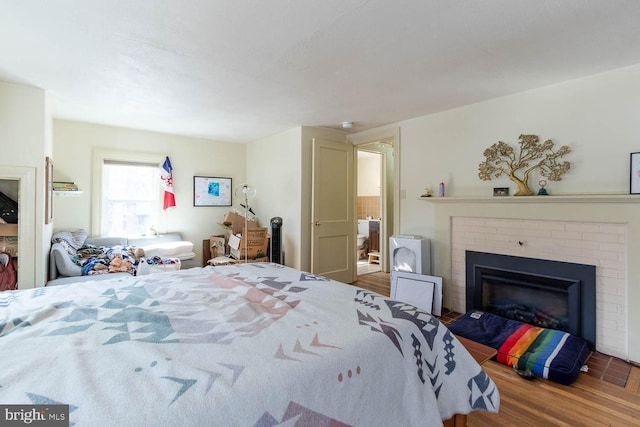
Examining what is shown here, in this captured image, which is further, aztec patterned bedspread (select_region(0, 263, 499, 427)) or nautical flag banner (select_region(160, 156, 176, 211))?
nautical flag banner (select_region(160, 156, 176, 211))

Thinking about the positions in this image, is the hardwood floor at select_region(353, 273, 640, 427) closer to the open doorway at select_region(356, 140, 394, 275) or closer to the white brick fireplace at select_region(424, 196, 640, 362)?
the white brick fireplace at select_region(424, 196, 640, 362)

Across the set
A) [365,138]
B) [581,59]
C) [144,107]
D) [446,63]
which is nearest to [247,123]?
[144,107]

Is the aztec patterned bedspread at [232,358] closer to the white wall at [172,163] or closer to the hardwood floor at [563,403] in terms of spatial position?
the hardwood floor at [563,403]

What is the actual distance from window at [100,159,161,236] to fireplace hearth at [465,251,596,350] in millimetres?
4518

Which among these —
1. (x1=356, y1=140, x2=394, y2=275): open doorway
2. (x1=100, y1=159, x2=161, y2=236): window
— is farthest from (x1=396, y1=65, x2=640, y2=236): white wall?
(x1=100, y1=159, x2=161, y2=236): window

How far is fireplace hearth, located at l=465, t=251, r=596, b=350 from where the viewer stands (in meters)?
2.59

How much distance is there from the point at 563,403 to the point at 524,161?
204cm

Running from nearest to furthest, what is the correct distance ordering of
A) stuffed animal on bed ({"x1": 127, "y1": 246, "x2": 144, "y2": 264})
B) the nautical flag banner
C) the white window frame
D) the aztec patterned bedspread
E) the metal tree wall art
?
the aztec patterned bedspread
the metal tree wall art
stuffed animal on bed ({"x1": 127, "y1": 246, "x2": 144, "y2": 264})
the white window frame
the nautical flag banner

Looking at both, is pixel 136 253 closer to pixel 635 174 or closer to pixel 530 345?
pixel 530 345

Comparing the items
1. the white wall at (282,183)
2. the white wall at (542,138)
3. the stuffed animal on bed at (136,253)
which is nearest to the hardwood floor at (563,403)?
the white wall at (542,138)

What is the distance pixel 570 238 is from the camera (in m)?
2.68

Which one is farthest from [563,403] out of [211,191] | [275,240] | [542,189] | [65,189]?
[65,189]

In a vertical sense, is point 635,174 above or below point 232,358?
above

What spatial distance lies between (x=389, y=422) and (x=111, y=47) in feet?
9.12
